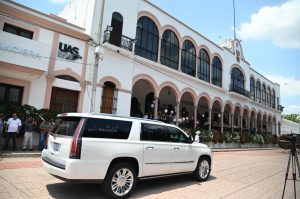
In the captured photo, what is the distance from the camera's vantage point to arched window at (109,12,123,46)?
16281 mm

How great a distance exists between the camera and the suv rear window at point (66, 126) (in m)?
5.38

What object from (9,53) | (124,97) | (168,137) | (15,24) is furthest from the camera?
(124,97)

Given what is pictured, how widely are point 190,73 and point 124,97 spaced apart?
945 cm

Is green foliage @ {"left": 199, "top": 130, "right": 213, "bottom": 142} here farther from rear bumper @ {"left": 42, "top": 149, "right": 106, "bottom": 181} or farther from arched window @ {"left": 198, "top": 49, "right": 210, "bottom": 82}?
rear bumper @ {"left": 42, "top": 149, "right": 106, "bottom": 181}

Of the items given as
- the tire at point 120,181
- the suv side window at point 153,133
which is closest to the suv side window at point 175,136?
the suv side window at point 153,133

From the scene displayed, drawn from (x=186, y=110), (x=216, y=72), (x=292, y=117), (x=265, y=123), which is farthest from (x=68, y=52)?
(x=292, y=117)

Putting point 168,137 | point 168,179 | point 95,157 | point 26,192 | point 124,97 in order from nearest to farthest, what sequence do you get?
1. point 95,157
2. point 26,192
3. point 168,137
4. point 168,179
5. point 124,97

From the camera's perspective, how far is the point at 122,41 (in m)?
16.7

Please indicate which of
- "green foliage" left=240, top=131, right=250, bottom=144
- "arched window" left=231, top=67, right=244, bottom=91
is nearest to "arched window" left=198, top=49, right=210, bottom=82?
"arched window" left=231, top=67, right=244, bottom=91

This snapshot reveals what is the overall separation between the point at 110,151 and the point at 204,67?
2209cm

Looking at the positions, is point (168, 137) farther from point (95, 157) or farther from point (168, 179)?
point (95, 157)

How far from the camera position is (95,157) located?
16.8ft

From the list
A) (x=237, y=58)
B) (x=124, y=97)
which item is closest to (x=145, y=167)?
(x=124, y=97)

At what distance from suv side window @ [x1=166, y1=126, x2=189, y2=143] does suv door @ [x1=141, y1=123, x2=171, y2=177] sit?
0.71 ft
